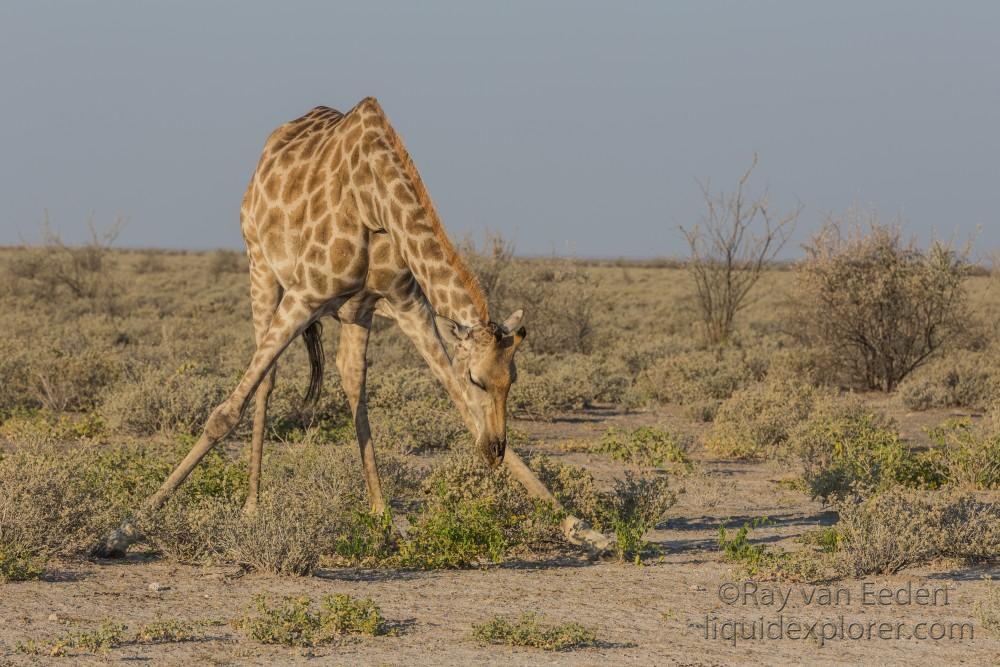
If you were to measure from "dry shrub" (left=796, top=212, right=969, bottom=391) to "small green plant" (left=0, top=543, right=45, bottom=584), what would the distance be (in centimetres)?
1542

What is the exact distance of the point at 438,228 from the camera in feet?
21.9

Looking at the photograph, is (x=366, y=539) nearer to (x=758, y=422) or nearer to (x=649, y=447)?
(x=649, y=447)

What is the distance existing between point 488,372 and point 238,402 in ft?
6.34

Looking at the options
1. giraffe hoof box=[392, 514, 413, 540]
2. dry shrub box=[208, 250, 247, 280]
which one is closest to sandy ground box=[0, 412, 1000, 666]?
giraffe hoof box=[392, 514, 413, 540]

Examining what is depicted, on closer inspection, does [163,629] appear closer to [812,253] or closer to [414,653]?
[414,653]

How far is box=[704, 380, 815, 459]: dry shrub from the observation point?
12.6 metres

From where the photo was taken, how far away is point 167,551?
696 cm

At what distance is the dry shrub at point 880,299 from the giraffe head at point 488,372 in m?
14.2

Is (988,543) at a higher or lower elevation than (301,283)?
lower

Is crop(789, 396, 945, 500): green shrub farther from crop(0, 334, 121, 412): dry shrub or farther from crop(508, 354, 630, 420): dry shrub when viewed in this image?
crop(0, 334, 121, 412): dry shrub

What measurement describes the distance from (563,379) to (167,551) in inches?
409

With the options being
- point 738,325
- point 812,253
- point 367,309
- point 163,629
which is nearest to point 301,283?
point 367,309

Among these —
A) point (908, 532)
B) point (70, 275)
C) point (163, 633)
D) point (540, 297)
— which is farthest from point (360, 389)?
point (70, 275)

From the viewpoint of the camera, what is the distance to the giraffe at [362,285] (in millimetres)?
6293
